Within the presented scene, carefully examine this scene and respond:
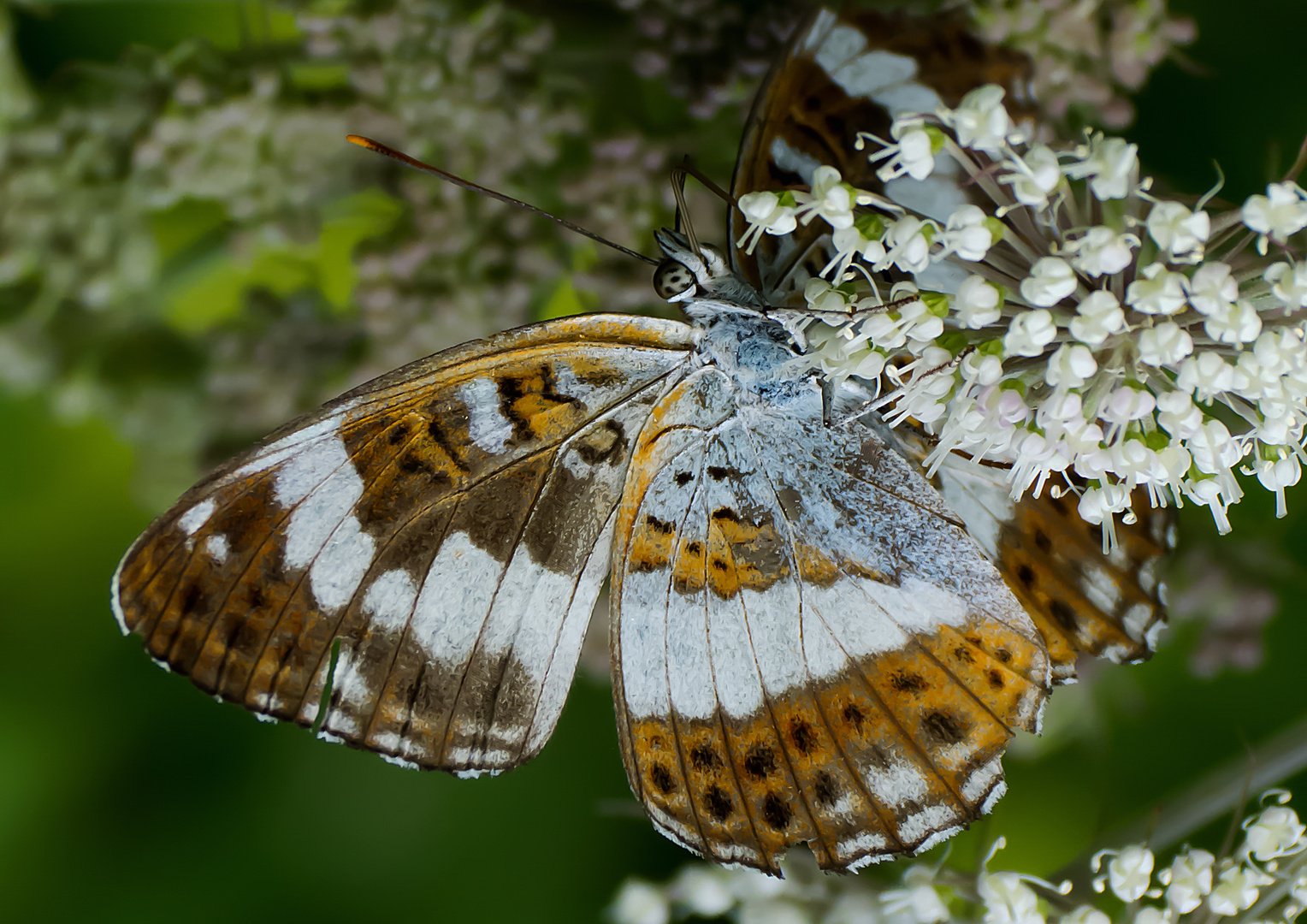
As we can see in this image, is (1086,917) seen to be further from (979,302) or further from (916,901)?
(979,302)

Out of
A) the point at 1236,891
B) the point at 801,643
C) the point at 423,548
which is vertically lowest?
the point at 1236,891

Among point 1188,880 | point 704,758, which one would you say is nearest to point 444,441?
point 704,758

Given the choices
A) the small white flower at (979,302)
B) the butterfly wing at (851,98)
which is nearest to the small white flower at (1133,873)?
the small white flower at (979,302)

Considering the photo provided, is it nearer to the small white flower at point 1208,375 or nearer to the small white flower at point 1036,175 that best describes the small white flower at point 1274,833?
the small white flower at point 1208,375

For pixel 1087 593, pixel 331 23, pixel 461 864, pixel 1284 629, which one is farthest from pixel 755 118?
pixel 461 864

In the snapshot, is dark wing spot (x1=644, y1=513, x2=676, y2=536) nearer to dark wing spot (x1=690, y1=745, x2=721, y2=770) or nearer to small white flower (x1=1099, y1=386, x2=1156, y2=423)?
dark wing spot (x1=690, y1=745, x2=721, y2=770)

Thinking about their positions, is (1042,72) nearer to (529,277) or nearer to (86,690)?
(529,277)
